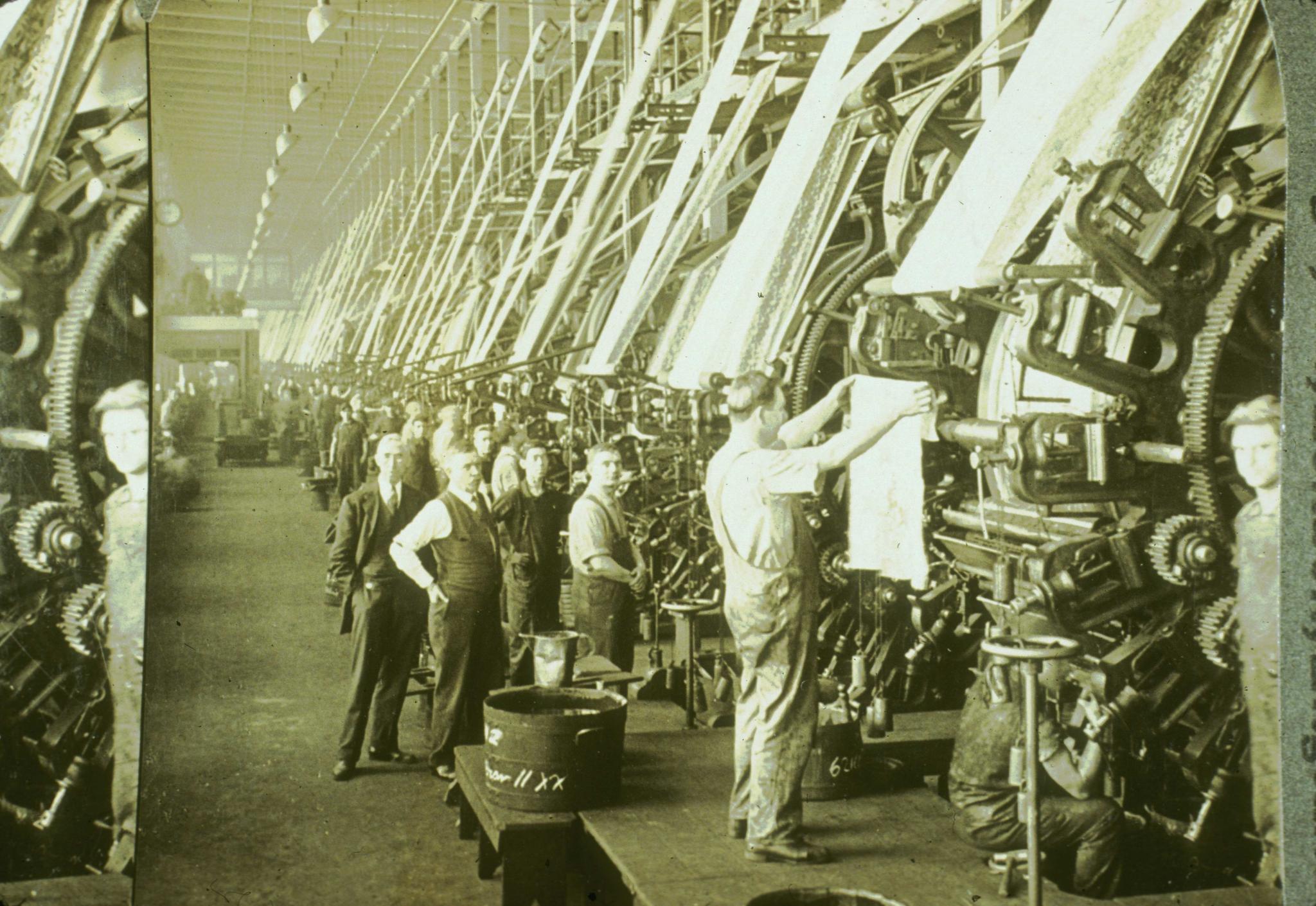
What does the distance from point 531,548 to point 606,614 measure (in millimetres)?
529

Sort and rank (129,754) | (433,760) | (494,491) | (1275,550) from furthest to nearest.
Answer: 1. (494,491)
2. (433,760)
3. (129,754)
4. (1275,550)

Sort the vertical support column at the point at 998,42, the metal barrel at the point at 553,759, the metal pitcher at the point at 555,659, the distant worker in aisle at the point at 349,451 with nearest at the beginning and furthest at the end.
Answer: the metal barrel at the point at 553,759 → the vertical support column at the point at 998,42 → the metal pitcher at the point at 555,659 → the distant worker in aisle at the point at 349,451

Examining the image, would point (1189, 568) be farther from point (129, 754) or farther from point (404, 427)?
point (404, 427)

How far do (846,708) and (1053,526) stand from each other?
138 cm

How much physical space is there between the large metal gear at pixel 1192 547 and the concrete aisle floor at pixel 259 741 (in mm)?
2575

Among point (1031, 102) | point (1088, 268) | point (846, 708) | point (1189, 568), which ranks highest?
point (1031, 102)

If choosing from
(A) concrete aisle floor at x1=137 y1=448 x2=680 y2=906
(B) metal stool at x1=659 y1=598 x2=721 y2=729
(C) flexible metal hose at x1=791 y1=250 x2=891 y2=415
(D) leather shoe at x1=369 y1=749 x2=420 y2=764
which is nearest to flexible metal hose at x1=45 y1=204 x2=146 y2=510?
(A) concrete aisle floor at x1=137 y1=448 x2=680 y2=906

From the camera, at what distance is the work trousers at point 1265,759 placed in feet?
10.3

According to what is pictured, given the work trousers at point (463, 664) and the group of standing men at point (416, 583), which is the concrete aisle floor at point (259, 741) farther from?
the work trousers at point (463, 664)

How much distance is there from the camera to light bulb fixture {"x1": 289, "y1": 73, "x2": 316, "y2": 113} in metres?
4.41

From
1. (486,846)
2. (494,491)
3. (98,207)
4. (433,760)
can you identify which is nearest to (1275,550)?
(486,846)

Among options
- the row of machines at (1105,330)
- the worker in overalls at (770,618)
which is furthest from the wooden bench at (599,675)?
the row of machines at (1105,330)

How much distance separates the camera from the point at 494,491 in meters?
6.50

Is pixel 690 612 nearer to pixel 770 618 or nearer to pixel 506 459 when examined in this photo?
pixel 770 618
